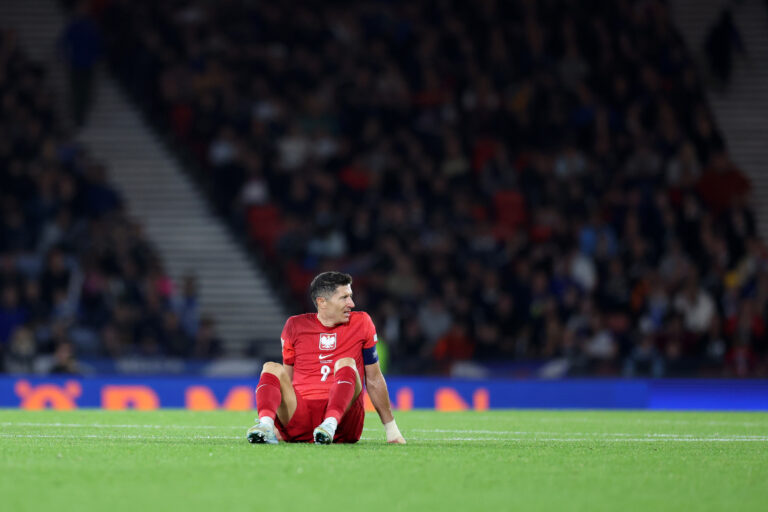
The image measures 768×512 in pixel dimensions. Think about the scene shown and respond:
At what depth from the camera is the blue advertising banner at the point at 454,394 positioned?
1922cm

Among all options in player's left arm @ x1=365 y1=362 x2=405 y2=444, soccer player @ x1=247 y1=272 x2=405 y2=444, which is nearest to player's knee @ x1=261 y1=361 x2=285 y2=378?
soccer player @ x1=247 y1=272 x2=405 y2=444

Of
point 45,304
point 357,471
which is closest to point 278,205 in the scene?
point 45,304

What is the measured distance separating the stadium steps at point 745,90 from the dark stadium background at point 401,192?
2.4 inches

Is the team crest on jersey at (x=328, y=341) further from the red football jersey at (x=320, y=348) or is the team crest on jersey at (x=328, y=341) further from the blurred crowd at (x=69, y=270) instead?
the blurred crowd at (x=69, y=270)

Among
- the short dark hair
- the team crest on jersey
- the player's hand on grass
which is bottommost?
the player's hand on grass

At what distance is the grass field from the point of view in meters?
6.36

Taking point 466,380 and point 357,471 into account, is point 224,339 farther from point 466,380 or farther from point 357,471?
point 357,471

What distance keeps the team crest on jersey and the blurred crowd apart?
421 inches

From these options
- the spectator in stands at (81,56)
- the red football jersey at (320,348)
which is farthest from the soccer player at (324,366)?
the spectator in stands at (81,56)

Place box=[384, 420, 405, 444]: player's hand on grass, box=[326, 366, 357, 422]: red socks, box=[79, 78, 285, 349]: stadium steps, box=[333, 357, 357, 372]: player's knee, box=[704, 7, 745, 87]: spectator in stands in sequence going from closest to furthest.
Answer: box=[326, 366, 357, 422]: red socks → box=[333, 357, 357, 372]: player's knee → box=[384, 420, 405, 444]: player's hand on grass → box=[79, 78, 285, 349]: stadium steps → box=[704, 7, 745, 87]: spectator in stands

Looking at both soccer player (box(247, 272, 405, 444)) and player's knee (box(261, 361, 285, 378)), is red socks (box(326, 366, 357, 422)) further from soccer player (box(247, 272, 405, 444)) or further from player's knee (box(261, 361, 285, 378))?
player's knee (box(261, 361, 285, 378))

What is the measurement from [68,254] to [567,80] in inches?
373

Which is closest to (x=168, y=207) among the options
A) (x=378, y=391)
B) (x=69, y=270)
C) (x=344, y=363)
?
(x=69, y=270)

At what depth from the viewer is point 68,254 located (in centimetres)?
2142
